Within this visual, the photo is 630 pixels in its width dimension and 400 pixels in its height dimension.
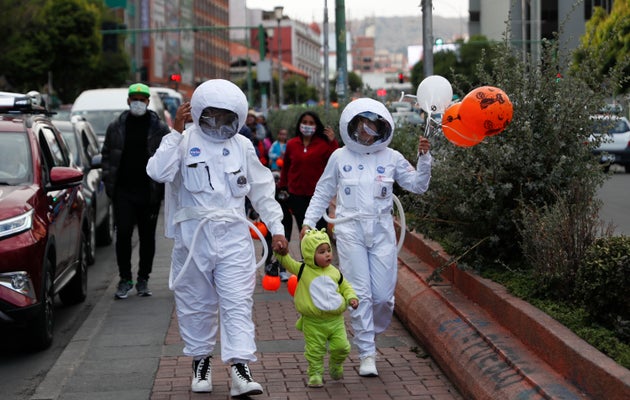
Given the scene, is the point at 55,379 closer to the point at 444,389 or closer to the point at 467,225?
the point at 444,389

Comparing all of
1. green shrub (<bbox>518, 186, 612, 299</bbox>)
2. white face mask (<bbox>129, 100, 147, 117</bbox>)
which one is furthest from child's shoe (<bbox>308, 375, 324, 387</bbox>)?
white face mask (<bbox>129, 100, 147, 117</bbox>)

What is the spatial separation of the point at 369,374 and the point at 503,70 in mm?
2492

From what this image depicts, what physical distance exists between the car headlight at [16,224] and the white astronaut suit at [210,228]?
154cm

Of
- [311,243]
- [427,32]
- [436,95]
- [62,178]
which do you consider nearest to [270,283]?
[311,243]

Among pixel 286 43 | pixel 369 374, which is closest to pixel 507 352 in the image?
pixel 369 374

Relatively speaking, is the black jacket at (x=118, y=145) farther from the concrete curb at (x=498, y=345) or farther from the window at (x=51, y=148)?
the concrete curb at (x=498, y=345)

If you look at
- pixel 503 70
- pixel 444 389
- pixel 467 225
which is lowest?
pixel 444 389

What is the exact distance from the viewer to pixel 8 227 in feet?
25.7

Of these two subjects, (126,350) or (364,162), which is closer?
(364,162)

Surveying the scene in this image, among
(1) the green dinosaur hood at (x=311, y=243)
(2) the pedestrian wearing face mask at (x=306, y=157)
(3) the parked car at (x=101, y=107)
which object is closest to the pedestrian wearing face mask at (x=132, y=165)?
(2) the pedestrian wearing face mask at (x=306, y=157)

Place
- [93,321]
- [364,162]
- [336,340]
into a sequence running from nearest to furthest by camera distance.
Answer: [336,340] < [364,162] < [93,321]

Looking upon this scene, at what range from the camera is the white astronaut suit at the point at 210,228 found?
6699mm

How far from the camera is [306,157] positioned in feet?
36.0

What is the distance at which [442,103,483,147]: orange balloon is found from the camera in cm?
728
